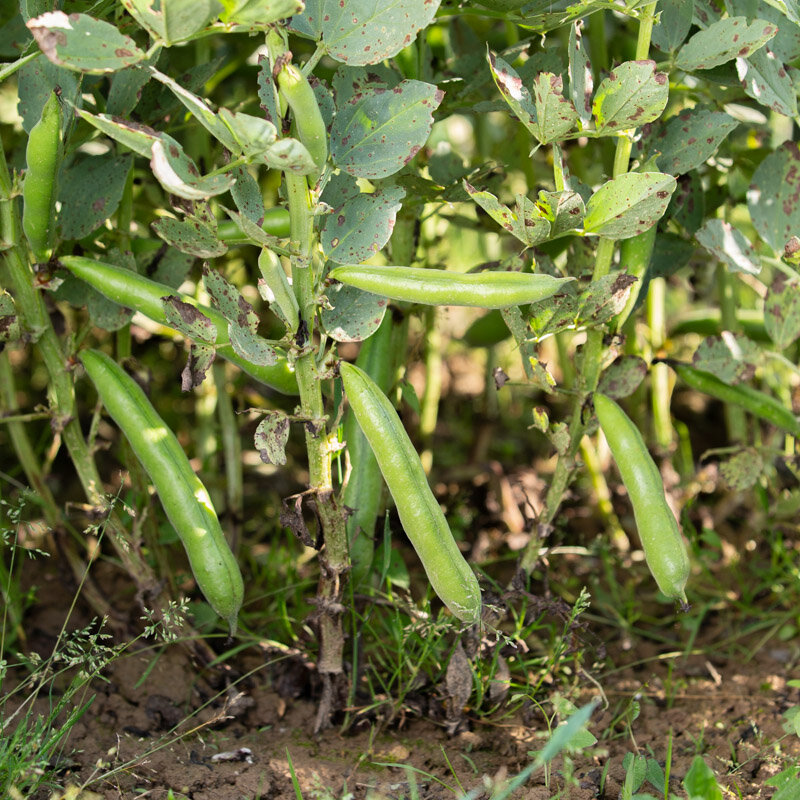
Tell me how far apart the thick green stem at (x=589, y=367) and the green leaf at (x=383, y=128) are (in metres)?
0.32

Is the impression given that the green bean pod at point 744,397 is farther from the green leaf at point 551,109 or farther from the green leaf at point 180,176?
the green leaf at point 180,176

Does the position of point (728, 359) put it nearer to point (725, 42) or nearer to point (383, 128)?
point (725, 42)

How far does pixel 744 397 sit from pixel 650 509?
47 centimetres

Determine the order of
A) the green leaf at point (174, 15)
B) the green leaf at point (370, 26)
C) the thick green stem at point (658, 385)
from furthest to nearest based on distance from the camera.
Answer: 1. the thick green stem at point (658, 385)
2. the green leaf at point (370, 26)
3. the green leaf at point (174, 15)

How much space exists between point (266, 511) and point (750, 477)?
1251mm

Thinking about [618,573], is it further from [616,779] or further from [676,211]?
[676,211]

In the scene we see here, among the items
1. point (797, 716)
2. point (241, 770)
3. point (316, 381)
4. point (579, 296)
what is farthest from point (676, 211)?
point (241, 770)

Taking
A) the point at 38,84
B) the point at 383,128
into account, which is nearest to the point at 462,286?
the point at 383,128

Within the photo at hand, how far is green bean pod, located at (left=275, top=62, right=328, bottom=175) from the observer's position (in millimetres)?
1112

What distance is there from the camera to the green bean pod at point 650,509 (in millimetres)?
1399

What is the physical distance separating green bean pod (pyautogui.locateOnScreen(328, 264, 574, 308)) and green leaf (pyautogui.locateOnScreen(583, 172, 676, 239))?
151 mm

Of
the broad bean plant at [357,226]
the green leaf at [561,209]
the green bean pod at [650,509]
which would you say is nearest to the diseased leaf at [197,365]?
the broad bean plant at [357,226]

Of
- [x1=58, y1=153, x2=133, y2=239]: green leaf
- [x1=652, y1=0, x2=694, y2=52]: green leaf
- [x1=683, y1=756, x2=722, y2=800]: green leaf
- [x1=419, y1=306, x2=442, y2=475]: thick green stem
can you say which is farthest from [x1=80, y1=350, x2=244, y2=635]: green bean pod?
[x1=652, y1=0, x2=694, y2=52]: green leaf

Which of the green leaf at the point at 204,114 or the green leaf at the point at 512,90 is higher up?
the green leaf at the point at 204,114
